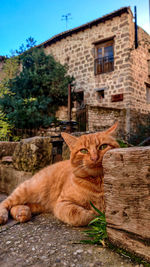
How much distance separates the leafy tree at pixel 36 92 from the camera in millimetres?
10242

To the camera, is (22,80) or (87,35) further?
(87,35)

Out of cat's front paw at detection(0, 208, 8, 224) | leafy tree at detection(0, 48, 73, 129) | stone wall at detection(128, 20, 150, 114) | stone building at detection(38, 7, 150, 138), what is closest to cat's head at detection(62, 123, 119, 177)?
cat's front paw at detection(0, 208, 8, 224)

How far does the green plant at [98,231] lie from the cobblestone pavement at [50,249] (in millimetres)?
42

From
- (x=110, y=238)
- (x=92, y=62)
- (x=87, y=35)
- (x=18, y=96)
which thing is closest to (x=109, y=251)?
(x=110, y=238)

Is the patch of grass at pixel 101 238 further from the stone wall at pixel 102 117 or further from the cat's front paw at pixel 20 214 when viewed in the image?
the stone wall at pixel 102 117

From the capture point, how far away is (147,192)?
38.6 inches

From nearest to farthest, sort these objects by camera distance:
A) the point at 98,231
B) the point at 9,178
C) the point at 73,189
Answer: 1. the point at 98,231
2. the point at 73,189
3. the point at 9,178

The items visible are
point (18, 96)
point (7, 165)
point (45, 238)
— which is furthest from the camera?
point (18, 96)

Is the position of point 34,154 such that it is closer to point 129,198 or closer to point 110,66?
point 129,198

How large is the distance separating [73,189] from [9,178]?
1.95 meters

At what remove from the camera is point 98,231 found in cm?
128

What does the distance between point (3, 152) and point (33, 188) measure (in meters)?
1.92

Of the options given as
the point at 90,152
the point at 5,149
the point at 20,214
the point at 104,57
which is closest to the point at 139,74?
the point at 104,57

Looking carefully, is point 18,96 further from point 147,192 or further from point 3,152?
point 147,192
